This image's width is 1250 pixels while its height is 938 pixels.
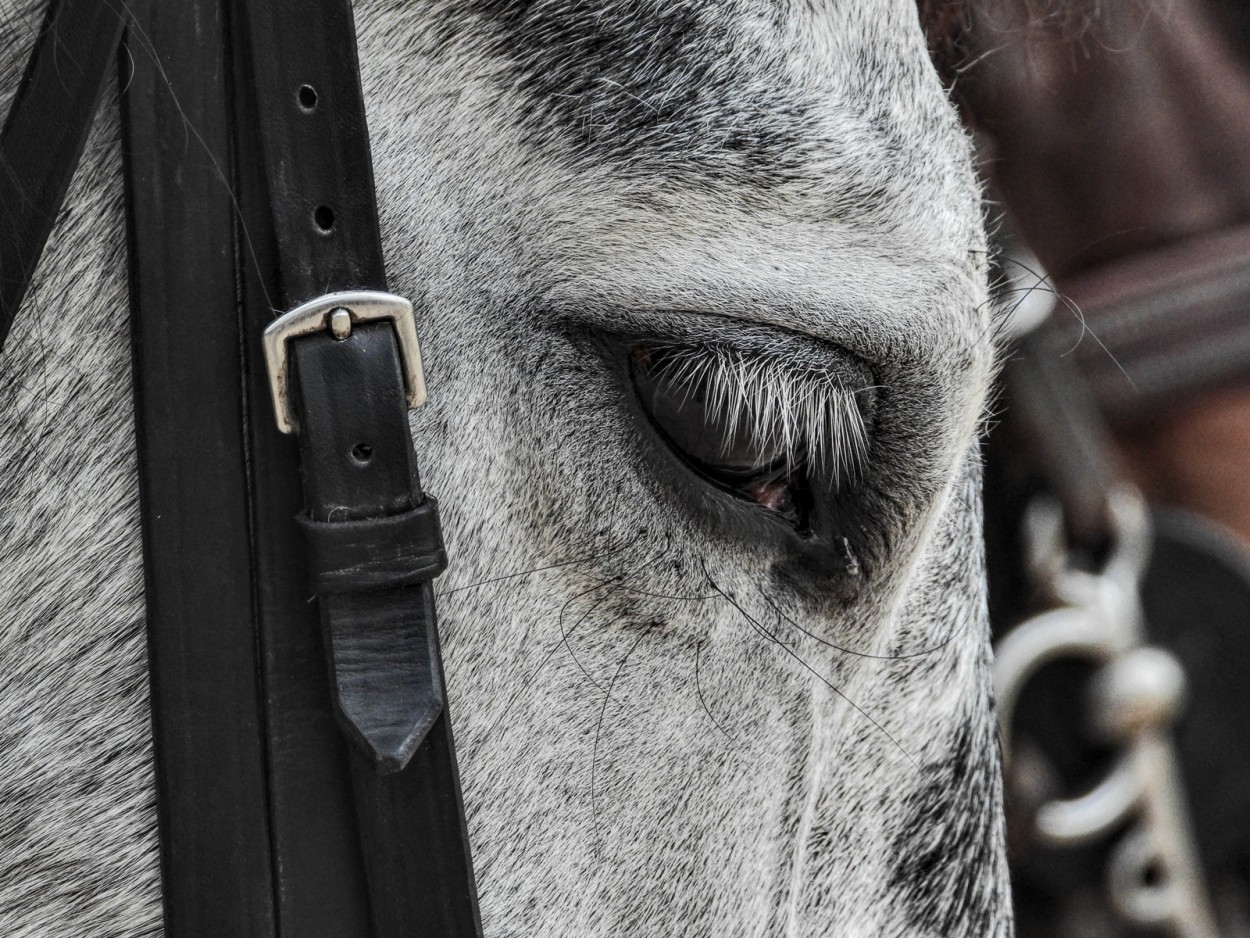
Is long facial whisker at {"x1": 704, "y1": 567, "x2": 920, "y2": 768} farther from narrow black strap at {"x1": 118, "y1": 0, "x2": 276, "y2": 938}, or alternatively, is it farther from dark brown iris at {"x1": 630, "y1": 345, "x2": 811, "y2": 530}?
narrow black strap at {"x1": 118, "y1": 0, "x2": 276, "y2": 938}

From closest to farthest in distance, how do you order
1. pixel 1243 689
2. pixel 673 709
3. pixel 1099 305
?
pixel 673 709 → pixel 1099 305 → pixel 1243 689

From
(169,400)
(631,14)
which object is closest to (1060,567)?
(631,14)

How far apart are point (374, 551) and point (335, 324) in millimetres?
113

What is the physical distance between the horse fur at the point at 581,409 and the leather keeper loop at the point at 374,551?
39mm

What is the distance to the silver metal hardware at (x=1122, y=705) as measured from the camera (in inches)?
64.4

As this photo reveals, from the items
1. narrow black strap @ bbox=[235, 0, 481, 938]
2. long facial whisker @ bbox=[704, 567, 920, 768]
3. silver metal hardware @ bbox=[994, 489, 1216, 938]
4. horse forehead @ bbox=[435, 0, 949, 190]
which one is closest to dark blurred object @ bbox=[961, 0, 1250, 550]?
silver metal hardware @ bbox=[994, 489, 1216, 938]

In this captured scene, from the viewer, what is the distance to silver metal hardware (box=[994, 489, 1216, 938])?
1.63 metres

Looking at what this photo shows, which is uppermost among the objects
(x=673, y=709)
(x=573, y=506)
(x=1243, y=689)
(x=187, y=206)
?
(x=187, y=206)

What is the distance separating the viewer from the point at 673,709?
2.39ft

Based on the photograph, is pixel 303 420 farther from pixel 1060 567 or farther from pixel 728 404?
pixel 1060 567

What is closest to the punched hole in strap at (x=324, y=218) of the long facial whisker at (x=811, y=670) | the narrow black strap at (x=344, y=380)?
the narrow black strap at (x=344, y=380)

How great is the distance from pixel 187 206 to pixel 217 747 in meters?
0.27

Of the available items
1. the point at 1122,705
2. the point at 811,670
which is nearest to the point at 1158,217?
the point at 1122,705

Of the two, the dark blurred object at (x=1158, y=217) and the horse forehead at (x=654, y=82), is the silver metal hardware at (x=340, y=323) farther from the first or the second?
the dark blurred object at (x=1158, y=217)
